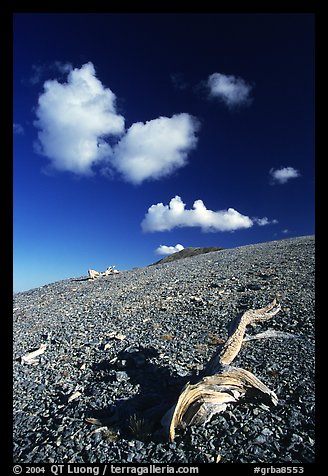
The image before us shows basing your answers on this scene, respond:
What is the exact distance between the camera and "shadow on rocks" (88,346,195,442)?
17.2 feet

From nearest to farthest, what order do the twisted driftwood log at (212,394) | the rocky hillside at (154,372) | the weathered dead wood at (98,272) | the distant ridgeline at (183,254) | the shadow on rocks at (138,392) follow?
the rocky hillside at (154,372)
the twisted driftwood log at (212,394)
the shadow on rocks at (138,392)
the weathered dead wood at (98,272)
the distant ridgeline at (183,254)

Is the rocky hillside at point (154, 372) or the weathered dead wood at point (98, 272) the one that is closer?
the rocky hillside at point (154, 372)

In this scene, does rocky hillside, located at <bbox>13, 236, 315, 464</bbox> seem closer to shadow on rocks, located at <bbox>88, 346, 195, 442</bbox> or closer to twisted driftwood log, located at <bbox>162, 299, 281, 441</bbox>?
shadow on rocks, located at <bbox>88, 346, 195, 442</bbox>

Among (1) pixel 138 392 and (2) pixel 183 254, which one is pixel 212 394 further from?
(2) pixel 183 254

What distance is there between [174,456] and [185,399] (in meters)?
0.88

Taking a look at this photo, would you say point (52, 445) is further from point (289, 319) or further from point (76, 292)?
point (76, 292)

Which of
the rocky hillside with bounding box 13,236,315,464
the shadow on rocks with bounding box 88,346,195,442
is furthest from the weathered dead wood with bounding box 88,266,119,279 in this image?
the shadow on rocks with bounding box 88,346,195,442

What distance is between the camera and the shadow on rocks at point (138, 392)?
5.24 meters

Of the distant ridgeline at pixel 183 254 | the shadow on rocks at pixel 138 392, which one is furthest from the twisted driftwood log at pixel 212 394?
the distant ridgeline at pixel 183 254

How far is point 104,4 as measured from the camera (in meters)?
3.95

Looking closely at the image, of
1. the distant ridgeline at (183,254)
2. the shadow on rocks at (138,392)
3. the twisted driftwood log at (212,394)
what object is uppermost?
the distant ridgeline at (183,254)

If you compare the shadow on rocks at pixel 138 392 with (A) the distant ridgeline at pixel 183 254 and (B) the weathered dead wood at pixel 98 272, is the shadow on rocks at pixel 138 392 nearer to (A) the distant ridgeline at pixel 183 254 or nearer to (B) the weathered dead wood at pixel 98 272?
(B) the weathered dead wood at pixel 98 272
